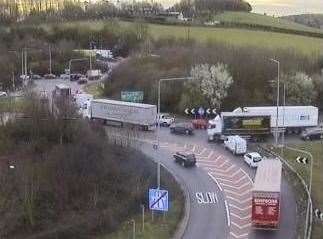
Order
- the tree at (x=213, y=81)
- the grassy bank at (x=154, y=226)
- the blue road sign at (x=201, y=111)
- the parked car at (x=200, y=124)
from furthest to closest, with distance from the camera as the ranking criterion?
the tree at (x=213, y=81)
the blue road sign at (x=201, y=111)
the parked car at (x=200, y=124)
the grassy bank at (x=154, y=226)

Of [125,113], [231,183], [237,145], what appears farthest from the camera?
[125,113]

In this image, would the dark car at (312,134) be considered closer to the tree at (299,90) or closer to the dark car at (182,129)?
the dark car at (182,129)

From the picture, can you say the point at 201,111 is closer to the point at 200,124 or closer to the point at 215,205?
the point at 200,124

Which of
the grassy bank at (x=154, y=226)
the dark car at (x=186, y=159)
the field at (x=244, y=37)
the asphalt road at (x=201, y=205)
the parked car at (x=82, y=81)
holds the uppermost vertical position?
the field at (x=244, y=37)

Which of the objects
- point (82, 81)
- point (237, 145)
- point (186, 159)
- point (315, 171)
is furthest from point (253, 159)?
point (82, 81)

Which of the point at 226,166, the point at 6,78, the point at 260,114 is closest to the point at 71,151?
the point at 226,166

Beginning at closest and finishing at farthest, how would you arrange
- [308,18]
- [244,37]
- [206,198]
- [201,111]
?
[206,198], [201,111], [244,37], [308,18]

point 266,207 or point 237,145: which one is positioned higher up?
point 237,145

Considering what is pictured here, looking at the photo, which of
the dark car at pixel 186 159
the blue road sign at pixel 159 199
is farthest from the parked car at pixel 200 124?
the blue road sign at pixel 159 199
